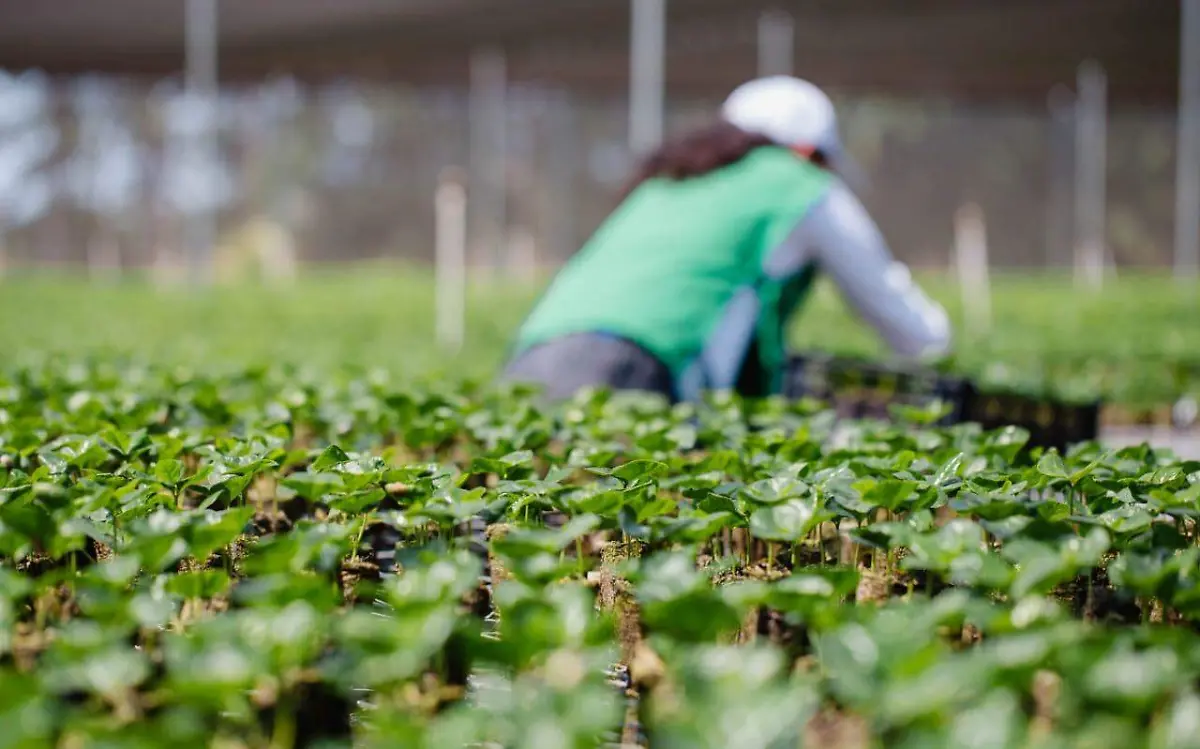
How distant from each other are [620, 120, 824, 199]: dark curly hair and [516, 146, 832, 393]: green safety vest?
0.9 inches

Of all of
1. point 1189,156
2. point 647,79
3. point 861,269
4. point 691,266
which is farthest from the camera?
point 1189,156

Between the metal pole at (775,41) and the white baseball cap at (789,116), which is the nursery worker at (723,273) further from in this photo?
the metal pole at (775,41)

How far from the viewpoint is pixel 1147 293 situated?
44.5 ft

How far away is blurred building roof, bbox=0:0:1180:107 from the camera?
17781 mm

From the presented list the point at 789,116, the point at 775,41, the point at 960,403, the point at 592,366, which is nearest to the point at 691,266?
the point at 592,366

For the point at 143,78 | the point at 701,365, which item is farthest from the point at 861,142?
the point at 701,365

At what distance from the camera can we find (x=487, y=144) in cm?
2159

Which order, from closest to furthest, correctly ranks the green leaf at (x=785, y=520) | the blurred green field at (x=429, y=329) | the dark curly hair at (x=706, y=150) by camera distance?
the green leaf at (x=785, y=520) → the dark curly hair at (x=706, y=150) → the blurred green field at (x=429, y=329)

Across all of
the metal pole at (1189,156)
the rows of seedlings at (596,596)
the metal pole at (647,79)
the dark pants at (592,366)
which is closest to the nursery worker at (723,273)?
the dark pants at (592,366)

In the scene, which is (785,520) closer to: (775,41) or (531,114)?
(775,41)

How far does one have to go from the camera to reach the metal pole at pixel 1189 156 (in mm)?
15961

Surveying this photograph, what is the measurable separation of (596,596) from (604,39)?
1762cm

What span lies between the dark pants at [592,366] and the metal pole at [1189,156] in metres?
14.2

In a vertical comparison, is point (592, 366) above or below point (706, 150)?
below
